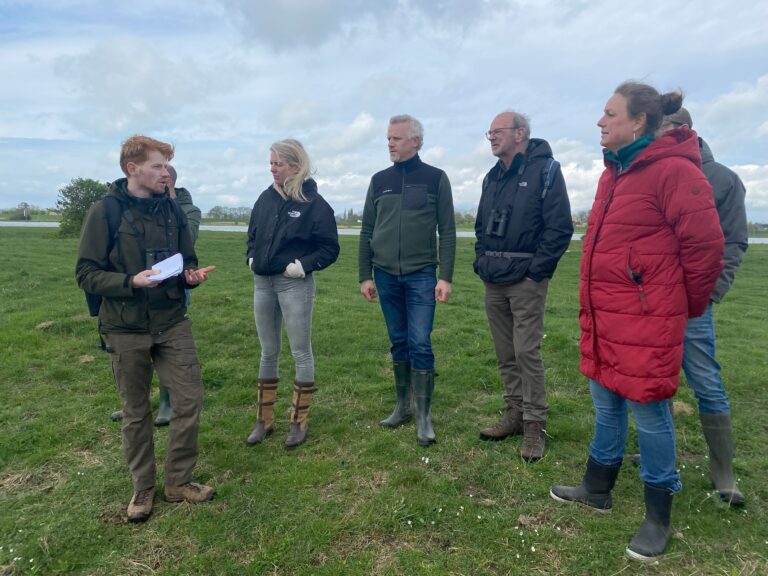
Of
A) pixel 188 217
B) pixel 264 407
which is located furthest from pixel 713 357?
pixel 188 217

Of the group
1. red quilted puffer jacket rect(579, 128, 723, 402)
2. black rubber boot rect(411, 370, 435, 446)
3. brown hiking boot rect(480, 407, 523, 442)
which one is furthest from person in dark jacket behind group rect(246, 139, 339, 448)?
red quilted puffer jacket rect(579, 128, 723, 402)

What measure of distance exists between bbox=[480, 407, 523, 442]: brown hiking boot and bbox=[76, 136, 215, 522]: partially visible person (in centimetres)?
254

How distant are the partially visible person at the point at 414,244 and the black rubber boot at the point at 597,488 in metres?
1.45

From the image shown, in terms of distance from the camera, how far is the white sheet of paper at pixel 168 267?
3615mm

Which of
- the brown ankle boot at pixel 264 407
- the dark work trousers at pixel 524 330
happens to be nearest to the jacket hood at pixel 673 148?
the dark work trousers at pixel 524 330

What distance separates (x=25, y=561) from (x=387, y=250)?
361cm

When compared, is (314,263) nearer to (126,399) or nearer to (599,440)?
(126,399)

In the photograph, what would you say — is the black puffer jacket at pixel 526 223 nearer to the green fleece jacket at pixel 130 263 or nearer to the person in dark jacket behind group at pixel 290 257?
the person in dark jacket behind group at pixel 290 257

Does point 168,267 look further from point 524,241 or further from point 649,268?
point 649,268

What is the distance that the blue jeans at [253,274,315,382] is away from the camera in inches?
187

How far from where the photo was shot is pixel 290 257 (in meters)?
4.66

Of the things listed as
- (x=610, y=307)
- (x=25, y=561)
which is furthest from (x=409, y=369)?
(x=25, y=561)

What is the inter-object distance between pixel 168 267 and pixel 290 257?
121 centimetres

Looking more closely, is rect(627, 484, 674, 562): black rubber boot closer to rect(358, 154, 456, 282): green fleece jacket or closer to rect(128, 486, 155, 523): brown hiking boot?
rect(358, 154, 456, 282): green fleece jacket
